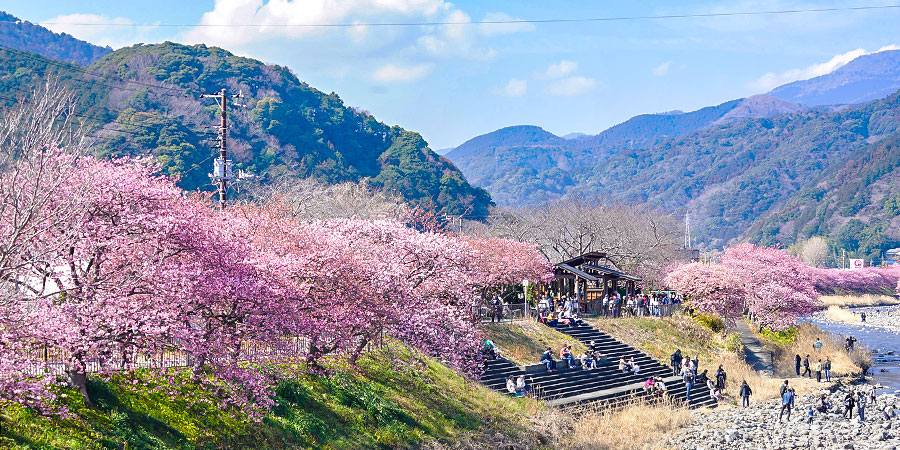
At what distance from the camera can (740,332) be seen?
156 feet

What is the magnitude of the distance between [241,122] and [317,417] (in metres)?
74.7

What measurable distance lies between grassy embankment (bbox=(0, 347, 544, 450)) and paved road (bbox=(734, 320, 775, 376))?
21303 millimetres

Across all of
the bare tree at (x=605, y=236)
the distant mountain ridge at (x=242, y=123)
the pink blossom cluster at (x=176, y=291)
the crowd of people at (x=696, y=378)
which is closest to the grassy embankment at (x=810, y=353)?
the crowd of people at (x=696, y=378)

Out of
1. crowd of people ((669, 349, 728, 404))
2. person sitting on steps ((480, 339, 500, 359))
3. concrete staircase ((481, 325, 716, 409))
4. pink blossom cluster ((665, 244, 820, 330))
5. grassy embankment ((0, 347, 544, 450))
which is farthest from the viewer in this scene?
pink blossom cluster ((665, 244, 820, 330))

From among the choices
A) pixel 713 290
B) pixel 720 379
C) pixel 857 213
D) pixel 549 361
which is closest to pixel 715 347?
pixel 713 290

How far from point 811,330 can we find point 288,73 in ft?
262

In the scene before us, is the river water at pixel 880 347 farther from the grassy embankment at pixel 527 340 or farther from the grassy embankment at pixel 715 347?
the grassy embankment at pixel 527 340

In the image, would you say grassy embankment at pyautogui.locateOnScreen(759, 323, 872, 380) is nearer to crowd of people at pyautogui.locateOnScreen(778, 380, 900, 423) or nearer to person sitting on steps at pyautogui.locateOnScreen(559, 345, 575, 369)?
crowd of people at pyautogui.locateOnScreen(778, 380, 900, 423)

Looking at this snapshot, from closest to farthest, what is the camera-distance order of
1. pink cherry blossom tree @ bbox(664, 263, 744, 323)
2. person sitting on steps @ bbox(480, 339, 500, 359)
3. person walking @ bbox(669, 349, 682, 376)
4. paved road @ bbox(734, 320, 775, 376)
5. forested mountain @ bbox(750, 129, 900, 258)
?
person sitting on steps @ bbox(480, 339, 500, 359)
person walking @ bbox(669, 349, 682, 376)
paved road @ bbox(734, 320, 775, 376)
pink cherry blossom tree @ bbox(664, 263, 744, 323)
forested mountain @ bbox(750, 129, 900, 258)

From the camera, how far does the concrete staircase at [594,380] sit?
28766mm

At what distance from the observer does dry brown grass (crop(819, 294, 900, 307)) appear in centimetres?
10051

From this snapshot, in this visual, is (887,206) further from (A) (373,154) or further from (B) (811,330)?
(B) (811,330)

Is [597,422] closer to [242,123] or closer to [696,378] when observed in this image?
[696,378]

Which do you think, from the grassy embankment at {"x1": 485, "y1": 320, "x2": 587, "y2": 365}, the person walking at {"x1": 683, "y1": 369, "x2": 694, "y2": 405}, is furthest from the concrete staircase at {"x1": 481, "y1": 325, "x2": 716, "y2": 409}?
the grassy embankment at {"x1": 485, "y1": 320, "x2": 587, "y2": 365}
